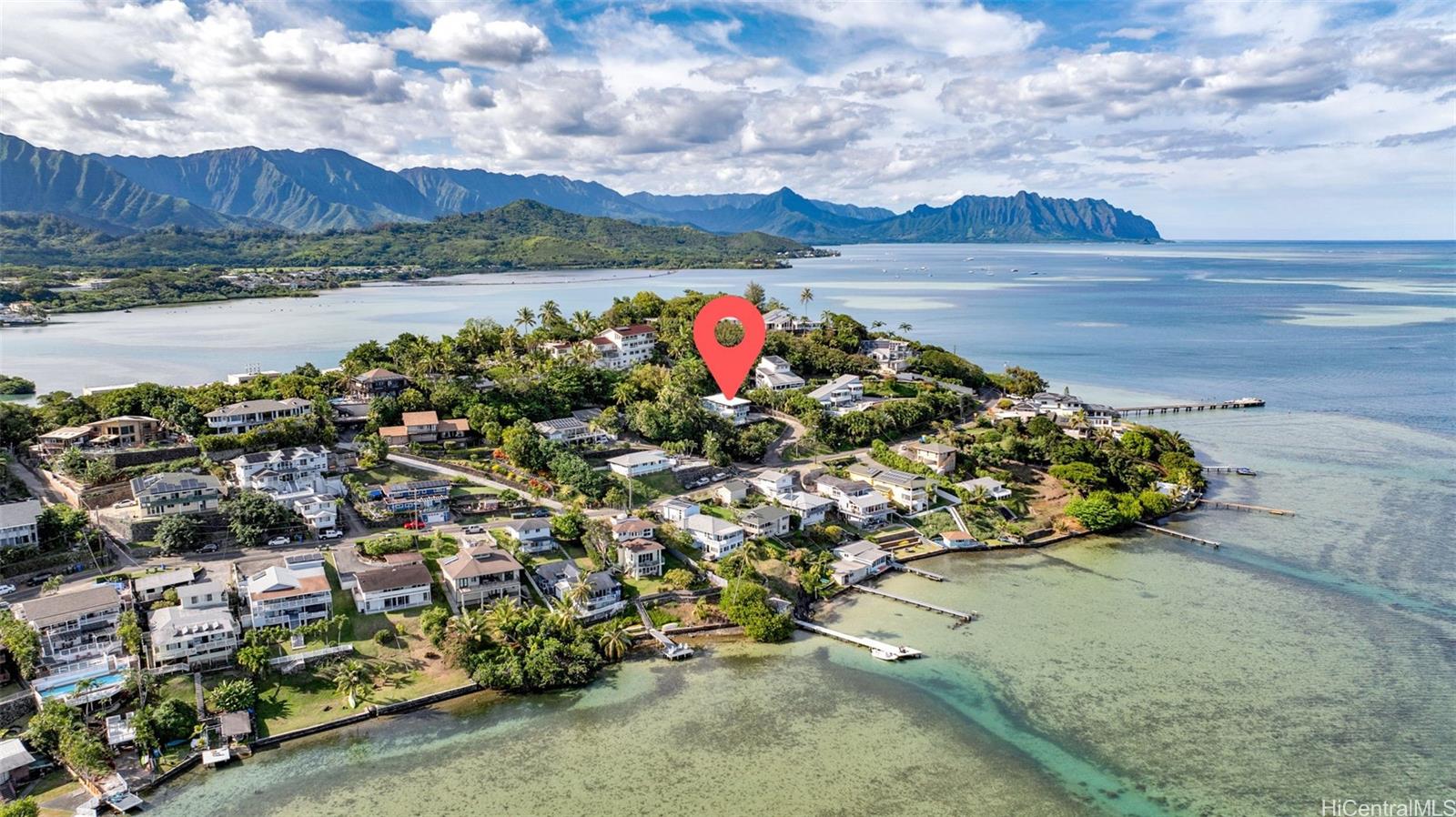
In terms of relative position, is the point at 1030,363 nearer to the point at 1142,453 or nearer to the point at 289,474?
the point at 1142,453

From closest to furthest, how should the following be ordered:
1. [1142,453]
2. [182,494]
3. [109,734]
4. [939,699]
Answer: [109,734] → [939,699] → [182,494] → [1142,453]

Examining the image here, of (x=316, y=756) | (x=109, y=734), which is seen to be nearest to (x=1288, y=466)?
(x=316, y=756)

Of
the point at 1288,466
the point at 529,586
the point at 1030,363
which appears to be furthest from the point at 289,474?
the point at 1030,363

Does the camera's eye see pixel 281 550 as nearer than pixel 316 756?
No

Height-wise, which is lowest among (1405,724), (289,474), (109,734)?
(1405,724)

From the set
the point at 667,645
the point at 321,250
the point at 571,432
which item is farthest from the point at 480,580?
the point at 321,250

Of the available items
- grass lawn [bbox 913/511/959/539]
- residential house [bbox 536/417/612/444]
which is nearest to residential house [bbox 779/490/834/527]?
grass lawn [bbox 913/511/959/539]

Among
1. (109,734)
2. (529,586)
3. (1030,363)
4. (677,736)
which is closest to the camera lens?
(109,734)

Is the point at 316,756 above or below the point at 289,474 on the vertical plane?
below

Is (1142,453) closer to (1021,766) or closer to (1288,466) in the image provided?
(1288,466)
